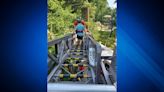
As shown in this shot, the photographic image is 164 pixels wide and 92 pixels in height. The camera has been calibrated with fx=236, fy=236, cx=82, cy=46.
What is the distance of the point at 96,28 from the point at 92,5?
1.00m

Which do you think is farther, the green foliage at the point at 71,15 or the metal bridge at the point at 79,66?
the green foliage at the point at 71,15

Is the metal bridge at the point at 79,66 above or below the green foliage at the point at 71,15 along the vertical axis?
below

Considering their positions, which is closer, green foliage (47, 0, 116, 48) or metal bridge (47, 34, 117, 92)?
metal bridge (47, 34, 117, 92)

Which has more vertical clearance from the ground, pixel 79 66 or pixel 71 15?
pixel 71 15

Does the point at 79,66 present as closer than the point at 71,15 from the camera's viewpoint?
Yes

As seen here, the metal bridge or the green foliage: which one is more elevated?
the green foliage

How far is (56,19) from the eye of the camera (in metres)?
8.83
